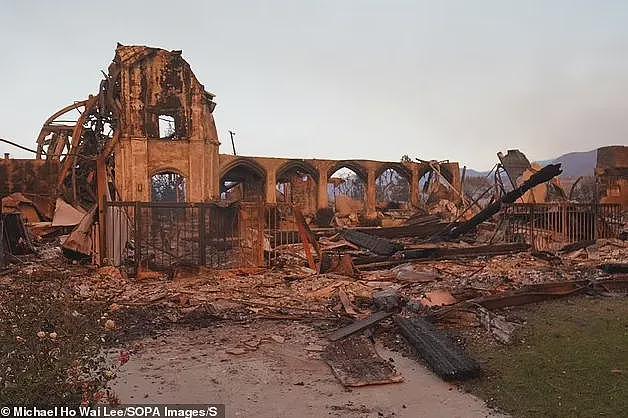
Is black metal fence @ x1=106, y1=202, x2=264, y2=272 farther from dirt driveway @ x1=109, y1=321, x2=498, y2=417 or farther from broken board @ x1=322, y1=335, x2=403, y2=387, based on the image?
broken board @ x1=322, y1=335, x2=403, y2=387

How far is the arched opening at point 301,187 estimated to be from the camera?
3119 cm

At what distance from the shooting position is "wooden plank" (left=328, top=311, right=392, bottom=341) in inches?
292

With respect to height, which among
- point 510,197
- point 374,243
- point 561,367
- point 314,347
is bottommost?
point 314,347

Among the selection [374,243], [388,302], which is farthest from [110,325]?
[374,243]

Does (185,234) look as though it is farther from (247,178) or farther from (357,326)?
(247,178)

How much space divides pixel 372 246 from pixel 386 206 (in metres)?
19.0

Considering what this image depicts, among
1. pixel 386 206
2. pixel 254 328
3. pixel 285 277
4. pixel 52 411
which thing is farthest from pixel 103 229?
pixel 386 206

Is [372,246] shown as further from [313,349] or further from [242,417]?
[242,417]

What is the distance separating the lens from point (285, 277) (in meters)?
12.2

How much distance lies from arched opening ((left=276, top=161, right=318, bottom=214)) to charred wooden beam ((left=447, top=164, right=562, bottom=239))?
43.0ft

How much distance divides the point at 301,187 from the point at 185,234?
19569 mm

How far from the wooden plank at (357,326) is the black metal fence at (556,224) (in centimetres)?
1044

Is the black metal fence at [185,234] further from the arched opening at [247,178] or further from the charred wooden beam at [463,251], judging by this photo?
the arched opening at [247,178]

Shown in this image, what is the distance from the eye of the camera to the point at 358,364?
6227mm
